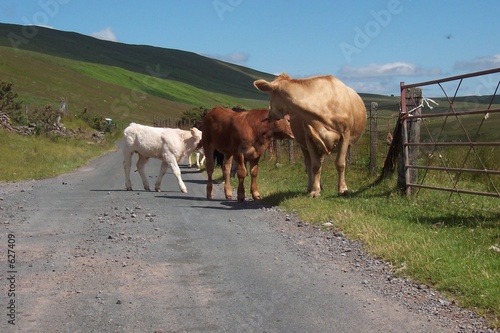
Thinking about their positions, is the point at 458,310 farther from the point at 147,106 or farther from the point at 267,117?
the point at 147,106

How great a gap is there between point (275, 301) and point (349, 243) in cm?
273

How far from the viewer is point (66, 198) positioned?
1382 centimetres

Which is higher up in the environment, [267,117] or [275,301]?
[267,117]

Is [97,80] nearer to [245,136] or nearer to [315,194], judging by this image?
[245,136]

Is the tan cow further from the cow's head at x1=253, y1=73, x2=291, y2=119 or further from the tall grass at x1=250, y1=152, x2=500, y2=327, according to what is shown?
the tall grass at x1=250, y1=152, x2=500, y2=327

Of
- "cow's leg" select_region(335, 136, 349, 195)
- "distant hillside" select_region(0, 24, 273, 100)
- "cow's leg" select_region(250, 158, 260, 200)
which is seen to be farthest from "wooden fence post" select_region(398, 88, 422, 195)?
"distant hillside" select_region(0, 24, 273, 100)

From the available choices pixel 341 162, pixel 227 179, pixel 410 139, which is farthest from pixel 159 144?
pixel 410 139

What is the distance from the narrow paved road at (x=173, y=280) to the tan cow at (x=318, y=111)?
199 cm

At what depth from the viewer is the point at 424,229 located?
8.59 meters

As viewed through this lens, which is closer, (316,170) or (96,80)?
(316,170)

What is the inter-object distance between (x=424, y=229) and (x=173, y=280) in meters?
3.52

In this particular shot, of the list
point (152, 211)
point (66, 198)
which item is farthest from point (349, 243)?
point (66, 198)

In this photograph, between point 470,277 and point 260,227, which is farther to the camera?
point 260,227

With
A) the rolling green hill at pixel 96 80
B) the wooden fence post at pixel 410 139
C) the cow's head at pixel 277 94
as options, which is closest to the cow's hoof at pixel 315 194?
the wooden fence post at pixel 410 139
